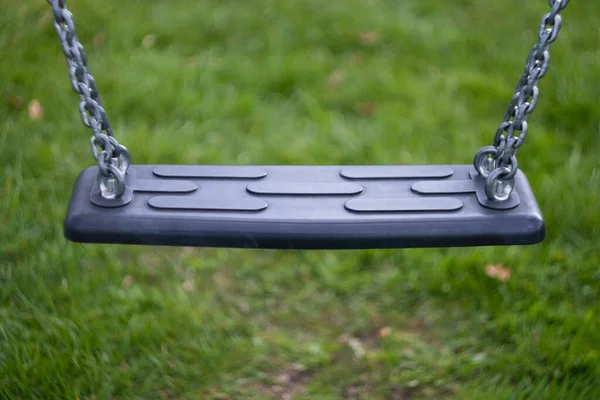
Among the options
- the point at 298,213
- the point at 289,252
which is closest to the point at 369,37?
the point at 289,252

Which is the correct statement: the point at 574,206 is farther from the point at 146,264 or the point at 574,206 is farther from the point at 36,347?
A: the point at 36,347

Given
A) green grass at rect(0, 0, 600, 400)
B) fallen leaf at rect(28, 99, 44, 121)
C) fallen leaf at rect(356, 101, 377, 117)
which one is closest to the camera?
green grass at rect(0, 0, 600, 400)

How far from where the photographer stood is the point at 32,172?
9.14ft

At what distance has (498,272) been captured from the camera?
2.45m

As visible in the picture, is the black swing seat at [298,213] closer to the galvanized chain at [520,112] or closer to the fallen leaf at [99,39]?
the galvanized chain at [520,112]

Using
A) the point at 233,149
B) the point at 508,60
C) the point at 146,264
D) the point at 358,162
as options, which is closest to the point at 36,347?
the point at 146,264

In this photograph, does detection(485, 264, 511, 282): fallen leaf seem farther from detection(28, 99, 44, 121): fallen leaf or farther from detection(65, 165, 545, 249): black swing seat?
detection(28, 99, 44, 121): fallen leaf

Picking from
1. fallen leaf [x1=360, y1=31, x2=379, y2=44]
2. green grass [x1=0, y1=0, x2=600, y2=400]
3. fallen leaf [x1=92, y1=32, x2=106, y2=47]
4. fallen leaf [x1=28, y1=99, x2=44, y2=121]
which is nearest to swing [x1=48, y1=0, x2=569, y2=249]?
green grass [x1=0, y1=0, x2=600, y2=400]

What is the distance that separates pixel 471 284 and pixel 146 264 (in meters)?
1.22

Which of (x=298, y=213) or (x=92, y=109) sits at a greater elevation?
(x=92, y=109)

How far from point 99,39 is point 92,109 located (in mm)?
2259

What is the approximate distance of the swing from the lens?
5.17ft

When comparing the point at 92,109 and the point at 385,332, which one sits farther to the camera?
the point at 385,332

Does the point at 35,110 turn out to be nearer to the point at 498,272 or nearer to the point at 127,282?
the point at 127,282
